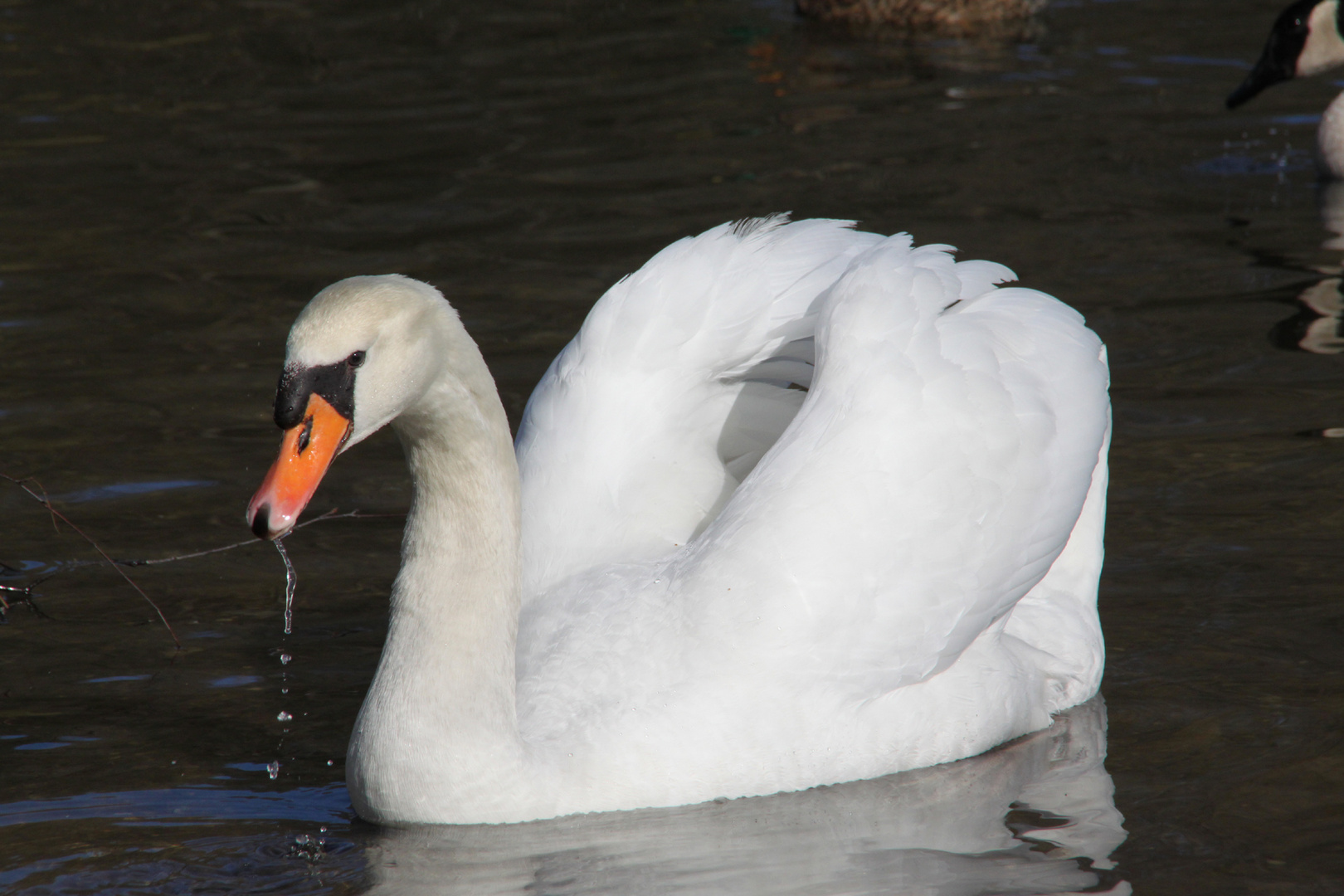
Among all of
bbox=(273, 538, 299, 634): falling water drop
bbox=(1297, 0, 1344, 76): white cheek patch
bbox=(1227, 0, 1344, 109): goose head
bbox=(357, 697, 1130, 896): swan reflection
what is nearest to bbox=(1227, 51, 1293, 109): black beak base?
bbox=(1227, 0, 1344, 109): goose head

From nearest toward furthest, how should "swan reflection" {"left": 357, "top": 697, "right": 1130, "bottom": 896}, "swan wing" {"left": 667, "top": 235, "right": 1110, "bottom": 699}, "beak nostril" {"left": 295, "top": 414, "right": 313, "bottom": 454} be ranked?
"beak nostril" {"left": 295, "top": 414, "right": 313, "bottom": 454} → "swan reflection" {"left": 357, "top": 697, "right": 1130, "bottom": 896} → "swan wing" {"left": 667, "top": 235, "right": 1110, "bottom": 699}

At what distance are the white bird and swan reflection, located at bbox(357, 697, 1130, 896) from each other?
8.37 metres

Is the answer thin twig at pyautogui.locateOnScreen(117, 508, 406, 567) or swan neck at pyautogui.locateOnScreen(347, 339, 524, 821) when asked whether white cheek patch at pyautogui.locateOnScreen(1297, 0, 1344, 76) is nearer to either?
thin twig at pyautogui.locateOnScreen(117, 508, 406, 567)

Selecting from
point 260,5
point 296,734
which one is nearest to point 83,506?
point 296,734

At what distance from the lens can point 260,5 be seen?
16297 millimetres

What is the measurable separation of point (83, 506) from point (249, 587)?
0.86 metres

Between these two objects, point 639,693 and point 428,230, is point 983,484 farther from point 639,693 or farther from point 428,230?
point 428,230

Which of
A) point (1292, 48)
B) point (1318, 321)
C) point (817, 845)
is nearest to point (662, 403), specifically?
point (817, 845)

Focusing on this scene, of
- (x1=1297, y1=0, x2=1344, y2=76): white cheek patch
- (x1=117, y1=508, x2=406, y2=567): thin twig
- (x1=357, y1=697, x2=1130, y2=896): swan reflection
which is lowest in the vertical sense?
(x1=357, y1=697, x2=1130, y2=896): swan reflection

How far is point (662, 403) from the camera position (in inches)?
199

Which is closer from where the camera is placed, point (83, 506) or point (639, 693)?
point (639, 693)

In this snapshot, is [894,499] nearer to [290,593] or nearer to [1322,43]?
[290,593]

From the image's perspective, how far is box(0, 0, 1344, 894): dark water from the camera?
4.28m

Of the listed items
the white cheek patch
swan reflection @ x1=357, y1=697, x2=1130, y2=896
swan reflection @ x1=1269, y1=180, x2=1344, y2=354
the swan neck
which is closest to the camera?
swan reflection @ x1=357, y1=697, x2=1130, y2=896
